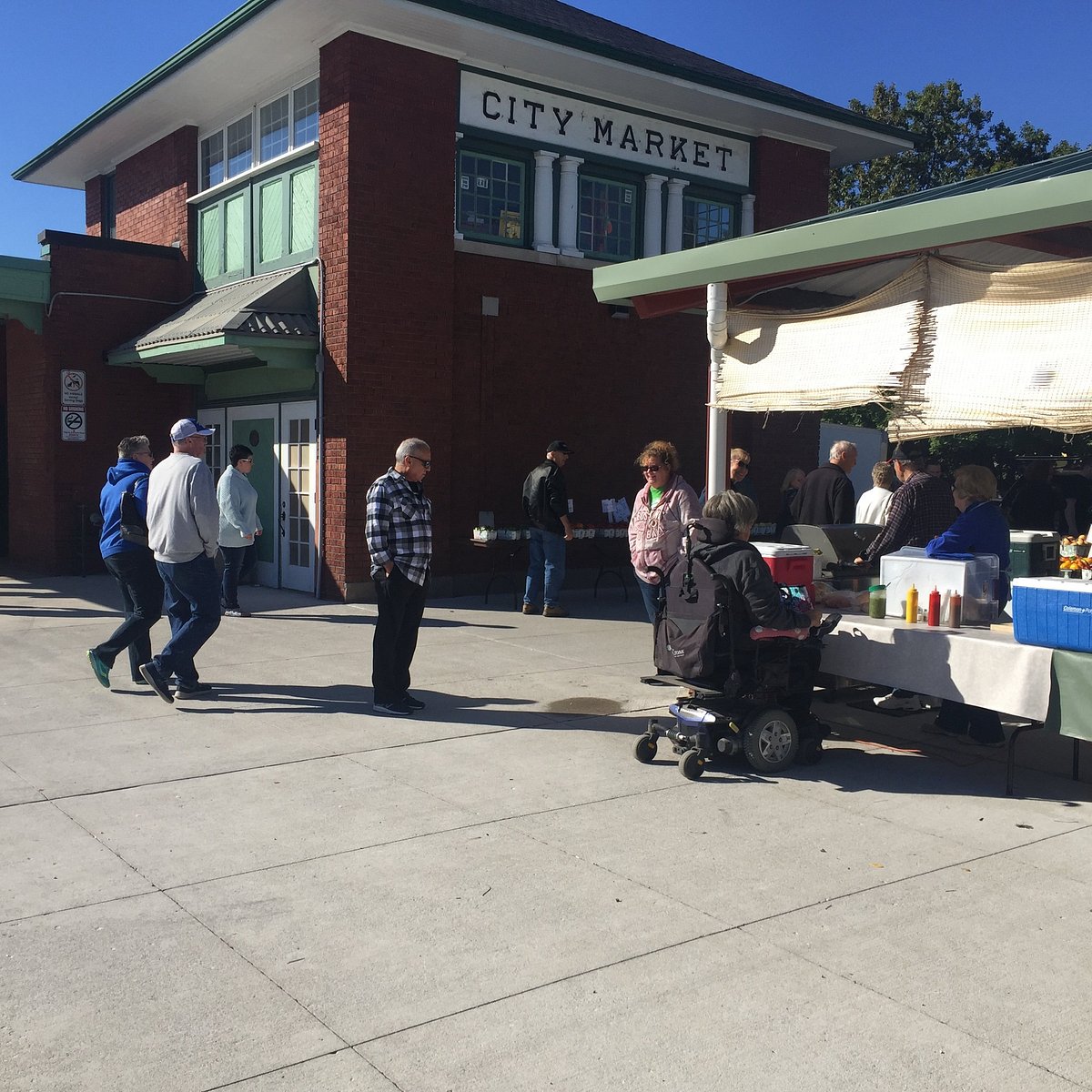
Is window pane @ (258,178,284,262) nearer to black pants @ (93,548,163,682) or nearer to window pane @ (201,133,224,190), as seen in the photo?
window pane @ (201,133,224,190)

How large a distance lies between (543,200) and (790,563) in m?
8.97

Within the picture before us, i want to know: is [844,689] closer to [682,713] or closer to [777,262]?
[682,713]

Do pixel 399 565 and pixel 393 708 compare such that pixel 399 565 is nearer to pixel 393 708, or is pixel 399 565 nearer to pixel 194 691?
pixel 393 708

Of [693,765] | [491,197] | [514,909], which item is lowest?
[514,909]

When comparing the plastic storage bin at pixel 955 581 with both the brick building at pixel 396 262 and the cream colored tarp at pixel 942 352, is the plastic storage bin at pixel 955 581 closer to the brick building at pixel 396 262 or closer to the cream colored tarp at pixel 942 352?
the cream colored tarp at pixel 942 352

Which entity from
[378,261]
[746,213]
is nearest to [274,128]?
[378,261]

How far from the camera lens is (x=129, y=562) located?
8.15 meters

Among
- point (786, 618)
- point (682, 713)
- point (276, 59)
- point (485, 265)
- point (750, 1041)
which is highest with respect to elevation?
point (276, 59)

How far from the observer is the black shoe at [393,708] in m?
7.81

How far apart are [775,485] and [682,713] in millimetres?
11395

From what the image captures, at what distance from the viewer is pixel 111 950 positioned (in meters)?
4.09

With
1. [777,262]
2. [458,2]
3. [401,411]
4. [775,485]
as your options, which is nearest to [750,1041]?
[777,262]

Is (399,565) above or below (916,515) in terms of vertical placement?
below

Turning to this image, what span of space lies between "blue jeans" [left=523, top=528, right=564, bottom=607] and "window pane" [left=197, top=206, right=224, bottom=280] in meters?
6.59
